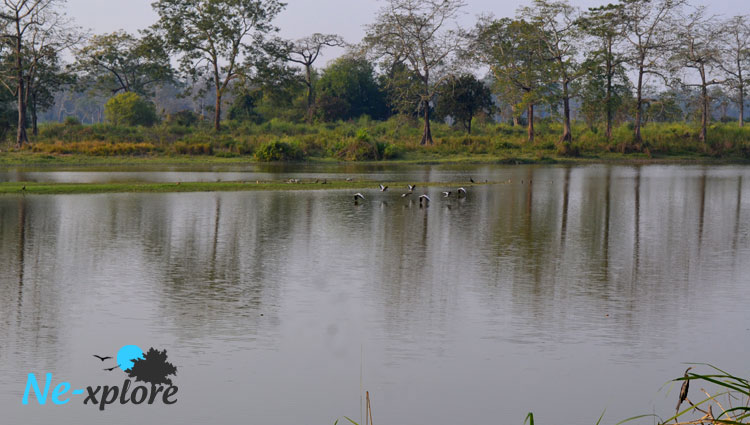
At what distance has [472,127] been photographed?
7119 cm

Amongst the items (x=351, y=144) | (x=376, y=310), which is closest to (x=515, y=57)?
(x=351, y=144)

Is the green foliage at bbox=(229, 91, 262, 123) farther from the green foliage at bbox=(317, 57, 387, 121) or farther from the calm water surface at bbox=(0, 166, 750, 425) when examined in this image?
the calm water surface at bbox=(0, 166, 750, 425)

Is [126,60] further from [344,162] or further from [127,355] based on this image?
[127,355]

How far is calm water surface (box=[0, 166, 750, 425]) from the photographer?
7.30 m

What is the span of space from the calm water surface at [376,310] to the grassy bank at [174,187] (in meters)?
6.00

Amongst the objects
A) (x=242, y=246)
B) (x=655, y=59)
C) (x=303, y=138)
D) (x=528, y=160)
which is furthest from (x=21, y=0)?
(x=242, y=246)

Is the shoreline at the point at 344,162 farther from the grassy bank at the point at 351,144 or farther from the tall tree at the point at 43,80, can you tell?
the tall tree at the point at 43,80

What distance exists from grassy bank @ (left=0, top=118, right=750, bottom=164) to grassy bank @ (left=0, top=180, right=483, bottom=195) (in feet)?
66.8

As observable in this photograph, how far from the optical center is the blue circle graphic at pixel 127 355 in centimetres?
796

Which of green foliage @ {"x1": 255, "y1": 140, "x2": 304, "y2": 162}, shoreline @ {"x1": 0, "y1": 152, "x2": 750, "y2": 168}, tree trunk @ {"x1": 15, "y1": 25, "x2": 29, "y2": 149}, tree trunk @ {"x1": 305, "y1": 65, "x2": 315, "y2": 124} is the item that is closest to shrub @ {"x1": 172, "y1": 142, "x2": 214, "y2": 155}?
shoreline @ {"x1": 0, "y1": 152, "x2": 750, "y2": 168}

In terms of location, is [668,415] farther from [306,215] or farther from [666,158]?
[666,158]

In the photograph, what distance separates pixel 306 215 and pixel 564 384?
13886mm

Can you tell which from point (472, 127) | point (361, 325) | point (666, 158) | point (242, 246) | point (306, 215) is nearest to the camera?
point (361, 325)

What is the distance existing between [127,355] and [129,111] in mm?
60800
